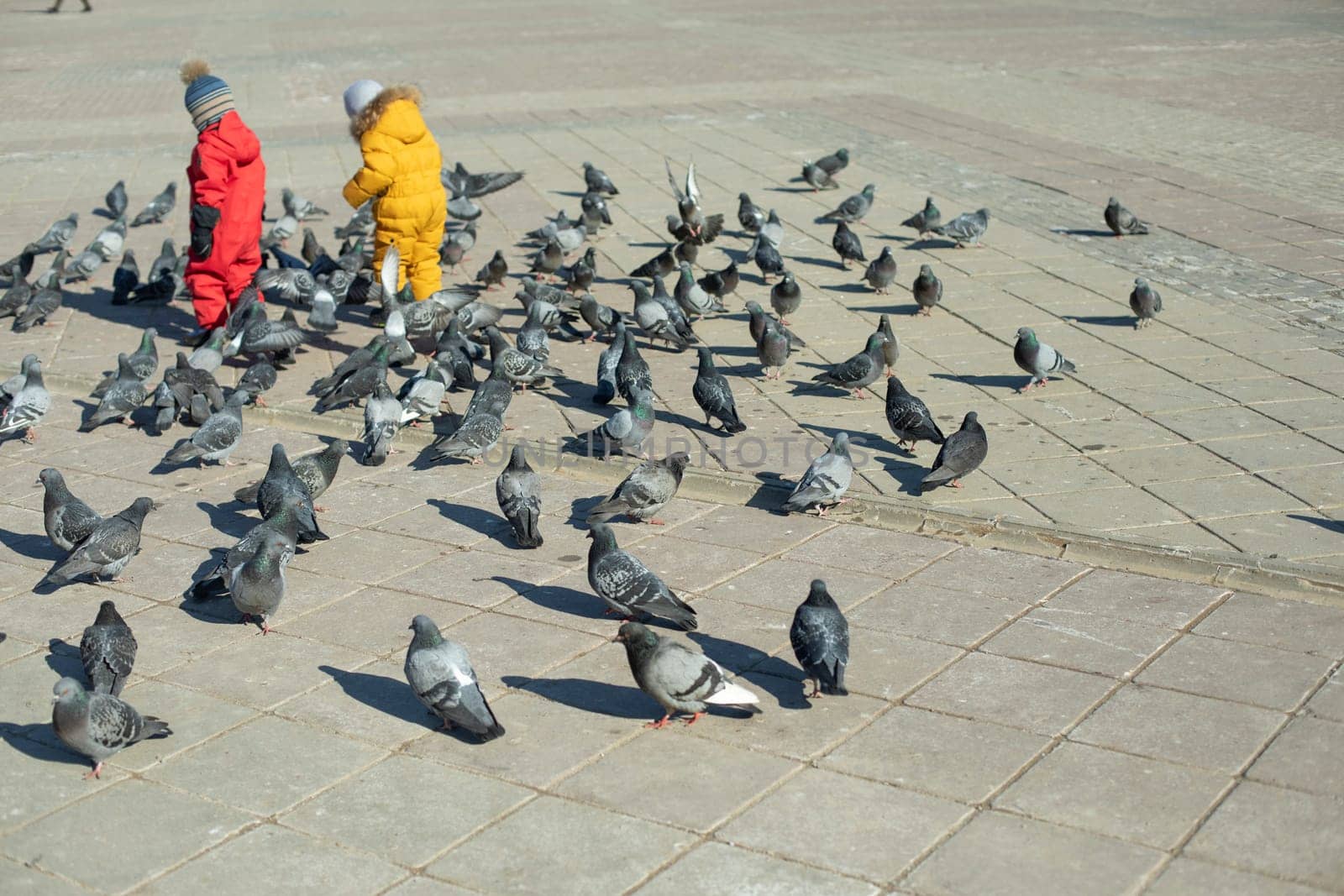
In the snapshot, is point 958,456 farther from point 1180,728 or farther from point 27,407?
point 27,407

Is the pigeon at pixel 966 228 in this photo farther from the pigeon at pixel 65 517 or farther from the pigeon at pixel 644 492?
the pigeon at pixel 65 517

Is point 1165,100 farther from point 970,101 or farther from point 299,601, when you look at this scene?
point 299,601

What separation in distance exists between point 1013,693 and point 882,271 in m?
6.22

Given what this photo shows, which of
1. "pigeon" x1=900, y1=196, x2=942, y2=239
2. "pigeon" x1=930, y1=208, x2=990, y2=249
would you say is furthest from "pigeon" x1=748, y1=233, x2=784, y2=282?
"pigeon" x1=930, y1=208, x2=990, y2=249

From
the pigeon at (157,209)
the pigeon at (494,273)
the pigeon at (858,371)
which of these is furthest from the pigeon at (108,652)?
the pigeon at (157,209)

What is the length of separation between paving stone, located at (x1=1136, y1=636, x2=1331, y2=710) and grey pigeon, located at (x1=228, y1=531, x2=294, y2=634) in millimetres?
3604

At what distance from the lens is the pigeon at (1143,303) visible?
988cm

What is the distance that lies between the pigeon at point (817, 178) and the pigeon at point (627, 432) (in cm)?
728

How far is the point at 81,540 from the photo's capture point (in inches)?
254

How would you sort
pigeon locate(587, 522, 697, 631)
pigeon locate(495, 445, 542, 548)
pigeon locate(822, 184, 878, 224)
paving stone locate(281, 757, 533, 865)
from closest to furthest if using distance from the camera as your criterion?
paving stone locate(281, 757, 533, 865) → pigeon locate(587, 522, 697, 631) → pigeon locate(495, 445, 542, 548) → pigeon locate(822, 184, 878, 224)

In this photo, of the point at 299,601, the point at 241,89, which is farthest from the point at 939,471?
the point at 241,89

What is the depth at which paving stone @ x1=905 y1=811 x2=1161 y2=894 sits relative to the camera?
4.12 metres

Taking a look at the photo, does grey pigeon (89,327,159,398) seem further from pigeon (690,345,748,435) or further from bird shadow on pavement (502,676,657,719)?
bird shadow on pavement (502,676,657,719)

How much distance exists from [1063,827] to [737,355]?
19.5ft
